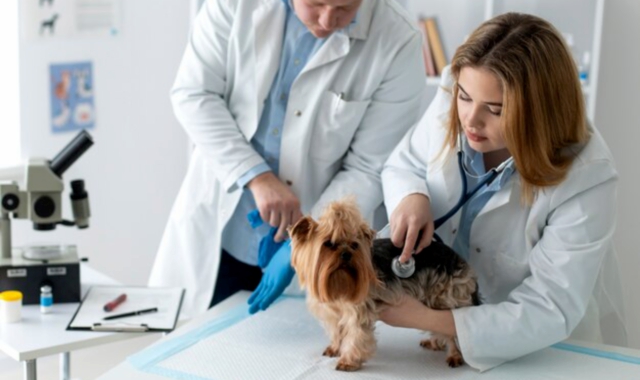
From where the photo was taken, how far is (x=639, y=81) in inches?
125

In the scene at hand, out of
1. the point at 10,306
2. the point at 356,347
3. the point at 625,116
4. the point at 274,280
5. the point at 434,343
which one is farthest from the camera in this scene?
the point at 625,116

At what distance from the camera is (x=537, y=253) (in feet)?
5.41

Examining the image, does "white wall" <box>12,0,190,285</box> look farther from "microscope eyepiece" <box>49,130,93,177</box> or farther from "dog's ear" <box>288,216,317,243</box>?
"dog's ear" <box>288,216,317,243</box>

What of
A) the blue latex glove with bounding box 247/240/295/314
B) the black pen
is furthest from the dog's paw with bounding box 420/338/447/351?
the black pen

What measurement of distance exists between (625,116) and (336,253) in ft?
7.01

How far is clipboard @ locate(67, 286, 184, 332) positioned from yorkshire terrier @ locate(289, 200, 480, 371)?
1.77 ft

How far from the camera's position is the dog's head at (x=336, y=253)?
1.49m

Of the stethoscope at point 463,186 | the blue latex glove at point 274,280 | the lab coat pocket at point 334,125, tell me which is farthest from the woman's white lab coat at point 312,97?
the stethoscope at point 463,186

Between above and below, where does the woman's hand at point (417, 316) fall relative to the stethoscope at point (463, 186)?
below

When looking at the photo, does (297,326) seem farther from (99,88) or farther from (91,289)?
(99,88)

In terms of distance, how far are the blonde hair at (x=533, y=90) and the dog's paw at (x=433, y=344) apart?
375 millimetres

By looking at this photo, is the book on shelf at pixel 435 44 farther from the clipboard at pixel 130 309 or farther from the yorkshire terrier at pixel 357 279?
the yorkshire terrier at pixel 357 279

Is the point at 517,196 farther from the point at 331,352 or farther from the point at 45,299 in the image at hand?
the point at 45,299

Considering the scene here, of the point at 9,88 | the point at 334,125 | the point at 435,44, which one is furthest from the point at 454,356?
the point at 9,88
